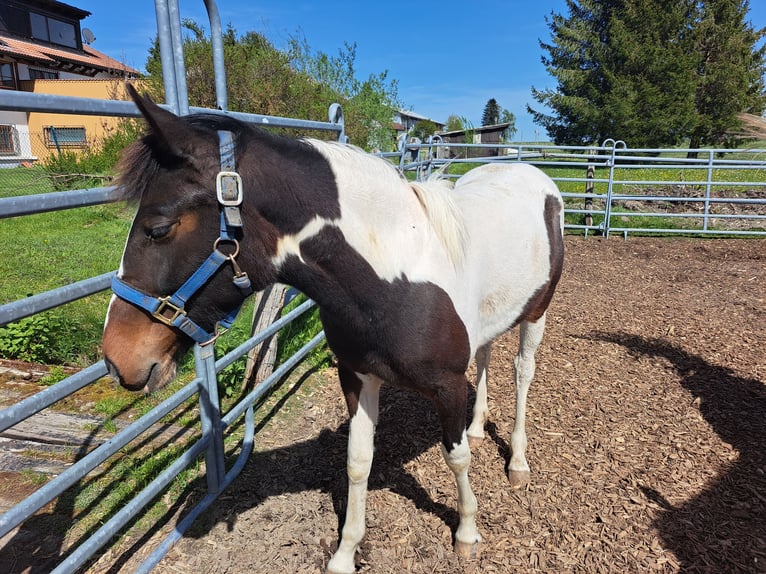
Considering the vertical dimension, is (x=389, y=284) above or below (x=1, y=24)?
below

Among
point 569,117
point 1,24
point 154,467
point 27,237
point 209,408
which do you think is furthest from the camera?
point 569,117

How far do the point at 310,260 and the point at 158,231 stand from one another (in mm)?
481

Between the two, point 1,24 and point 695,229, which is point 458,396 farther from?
point 1,24

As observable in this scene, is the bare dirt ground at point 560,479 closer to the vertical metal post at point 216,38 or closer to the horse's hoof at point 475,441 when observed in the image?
the horse's hoof at point 475,441

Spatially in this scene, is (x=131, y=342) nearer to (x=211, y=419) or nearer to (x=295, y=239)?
(x=295, y=239)

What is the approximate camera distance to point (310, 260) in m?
1.65

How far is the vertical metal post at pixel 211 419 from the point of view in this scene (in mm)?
2562

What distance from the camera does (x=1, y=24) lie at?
2417 centimetres

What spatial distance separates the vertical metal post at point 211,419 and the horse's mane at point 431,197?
1366mm

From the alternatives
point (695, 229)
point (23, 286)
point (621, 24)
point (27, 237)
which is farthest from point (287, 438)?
point (621, 24)

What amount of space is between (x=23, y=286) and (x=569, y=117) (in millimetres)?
29096

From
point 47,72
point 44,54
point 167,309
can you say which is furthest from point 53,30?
point 167,309

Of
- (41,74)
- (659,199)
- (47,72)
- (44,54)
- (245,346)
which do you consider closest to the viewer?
(245,346)

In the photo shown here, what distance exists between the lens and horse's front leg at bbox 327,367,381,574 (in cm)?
225
